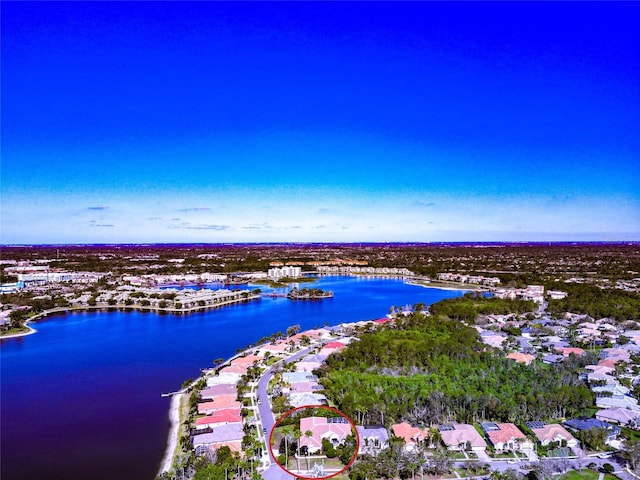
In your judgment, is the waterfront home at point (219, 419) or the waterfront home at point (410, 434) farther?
the waterfront home at point (219, 419)

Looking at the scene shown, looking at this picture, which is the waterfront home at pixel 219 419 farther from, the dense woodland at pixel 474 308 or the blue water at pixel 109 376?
the dense woodland at pixel 474 308

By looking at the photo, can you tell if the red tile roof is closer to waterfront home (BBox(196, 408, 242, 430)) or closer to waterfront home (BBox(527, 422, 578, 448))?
waterfront home (BBox(196, 408, 242, 430))

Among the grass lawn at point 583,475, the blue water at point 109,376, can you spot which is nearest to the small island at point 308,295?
the blue water at point 109,376

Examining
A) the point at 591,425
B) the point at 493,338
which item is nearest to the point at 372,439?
→ the point at 591,425

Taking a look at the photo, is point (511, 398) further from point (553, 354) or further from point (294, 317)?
point (294, 317)

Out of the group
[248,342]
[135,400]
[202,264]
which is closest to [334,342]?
[248,342]

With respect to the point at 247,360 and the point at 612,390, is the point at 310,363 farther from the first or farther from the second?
the point at 612,390
